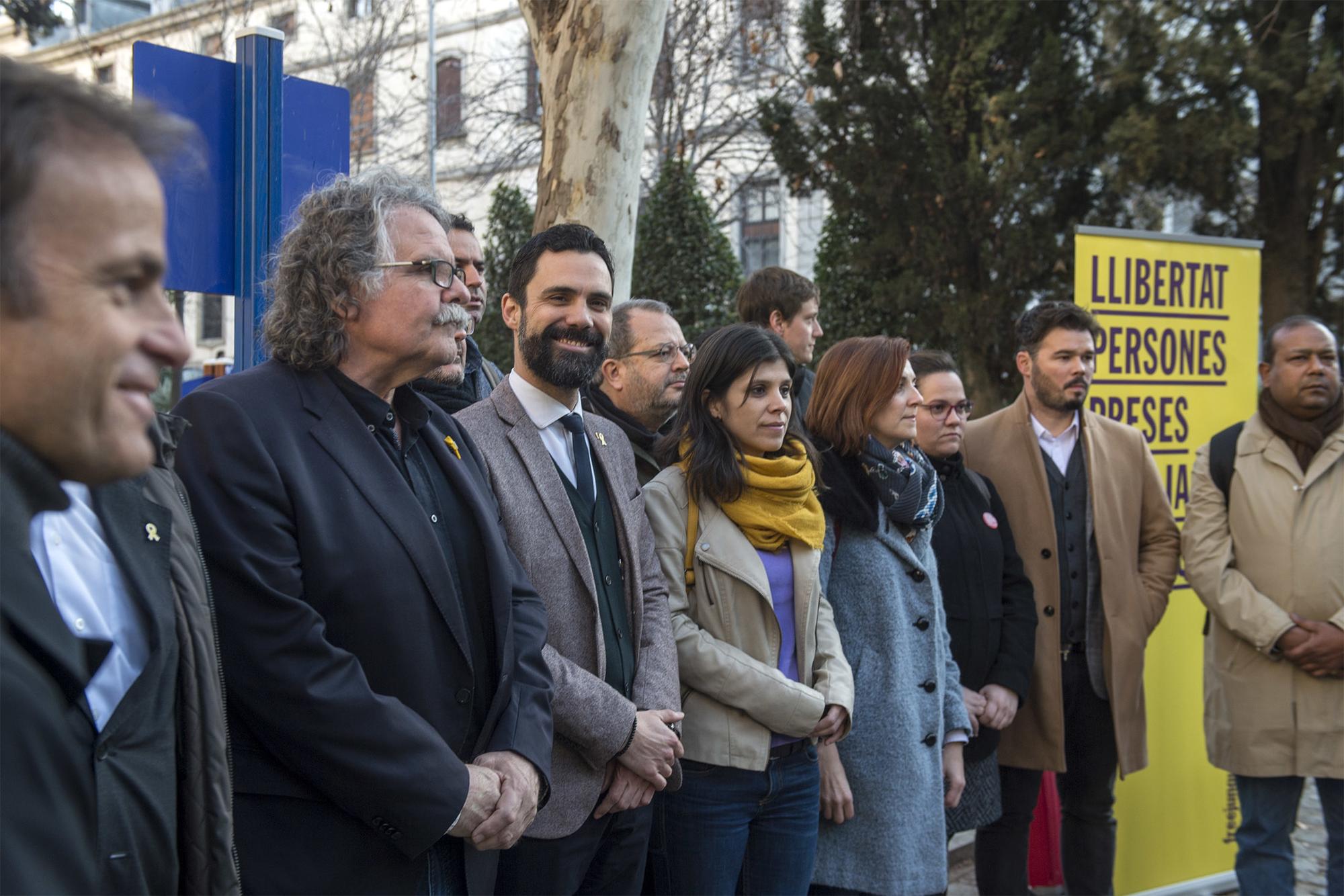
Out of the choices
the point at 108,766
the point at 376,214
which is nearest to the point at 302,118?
the point at 376,214

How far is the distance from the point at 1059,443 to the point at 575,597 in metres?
2.88

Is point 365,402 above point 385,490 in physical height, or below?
above

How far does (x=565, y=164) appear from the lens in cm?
557

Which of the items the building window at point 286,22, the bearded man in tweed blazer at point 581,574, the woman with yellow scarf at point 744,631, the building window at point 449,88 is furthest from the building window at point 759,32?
the bearded man in tweed blazer at point 581,574

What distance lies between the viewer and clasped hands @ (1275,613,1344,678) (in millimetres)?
4688

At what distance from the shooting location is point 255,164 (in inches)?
129

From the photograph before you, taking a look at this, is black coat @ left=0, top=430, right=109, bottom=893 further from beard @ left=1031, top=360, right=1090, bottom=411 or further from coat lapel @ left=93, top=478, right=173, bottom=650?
beard @ left=1031, top=360, right=1090, bottom=411

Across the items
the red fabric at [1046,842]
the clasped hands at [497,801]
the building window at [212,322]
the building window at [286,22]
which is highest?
the building window at [286,22]

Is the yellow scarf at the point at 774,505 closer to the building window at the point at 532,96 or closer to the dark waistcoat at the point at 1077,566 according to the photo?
the dark waistcoat at the point at 1077,566

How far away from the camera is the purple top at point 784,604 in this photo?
3.64 metres

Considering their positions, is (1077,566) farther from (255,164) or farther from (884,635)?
(255,164)

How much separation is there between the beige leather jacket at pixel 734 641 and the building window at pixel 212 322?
31.3 meters

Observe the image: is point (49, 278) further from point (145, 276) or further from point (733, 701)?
point (733, 701)

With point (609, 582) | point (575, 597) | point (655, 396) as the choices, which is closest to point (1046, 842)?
point (655, 396)
